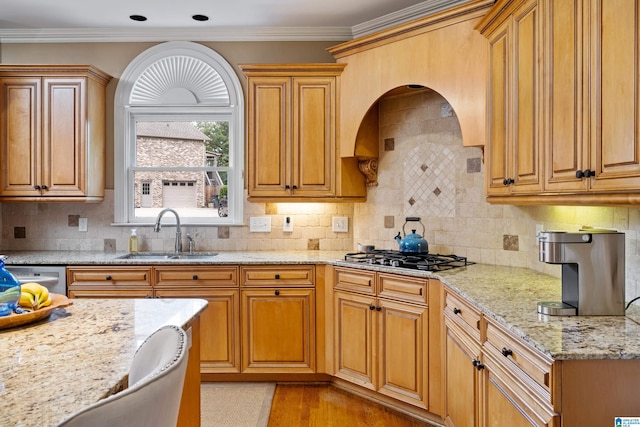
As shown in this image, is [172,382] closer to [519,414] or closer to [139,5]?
[519,414]

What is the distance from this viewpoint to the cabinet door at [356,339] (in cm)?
325

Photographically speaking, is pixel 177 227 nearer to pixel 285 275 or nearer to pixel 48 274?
pixel 48 274

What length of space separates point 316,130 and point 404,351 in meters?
1.78

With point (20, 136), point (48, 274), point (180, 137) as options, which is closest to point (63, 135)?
point (20, 136)

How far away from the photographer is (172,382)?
0.95 m

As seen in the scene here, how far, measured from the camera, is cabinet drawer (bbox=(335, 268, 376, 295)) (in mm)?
3229

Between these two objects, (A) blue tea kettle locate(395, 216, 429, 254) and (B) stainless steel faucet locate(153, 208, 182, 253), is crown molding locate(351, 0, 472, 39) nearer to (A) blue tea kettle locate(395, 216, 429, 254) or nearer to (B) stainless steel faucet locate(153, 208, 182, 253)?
(A) blue tea kettle locate(395, 216, 429, 254)

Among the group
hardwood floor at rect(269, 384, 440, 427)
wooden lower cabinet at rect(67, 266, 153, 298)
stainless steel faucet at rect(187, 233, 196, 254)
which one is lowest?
hardwood floor at rect(269, 384, 440, 427)

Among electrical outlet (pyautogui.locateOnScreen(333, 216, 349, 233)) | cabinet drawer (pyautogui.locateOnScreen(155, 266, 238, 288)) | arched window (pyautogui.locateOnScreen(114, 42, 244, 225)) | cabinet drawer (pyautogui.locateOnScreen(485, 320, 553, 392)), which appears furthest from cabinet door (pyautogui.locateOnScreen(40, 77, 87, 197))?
cabinet drawer (pyautogui.locateOnScreen(485, 320, 553, 392))

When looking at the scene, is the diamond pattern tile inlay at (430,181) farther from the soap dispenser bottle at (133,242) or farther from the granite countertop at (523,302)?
the soap dispenser bottle at (133,242)

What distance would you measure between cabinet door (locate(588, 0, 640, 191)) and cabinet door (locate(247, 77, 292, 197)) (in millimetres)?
2397

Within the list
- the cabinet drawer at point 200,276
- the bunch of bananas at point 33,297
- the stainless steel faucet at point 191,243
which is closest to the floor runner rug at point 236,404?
the cabinet drawer at point 200,276

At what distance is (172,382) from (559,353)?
3.57ft

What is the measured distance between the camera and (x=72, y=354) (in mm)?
1400
